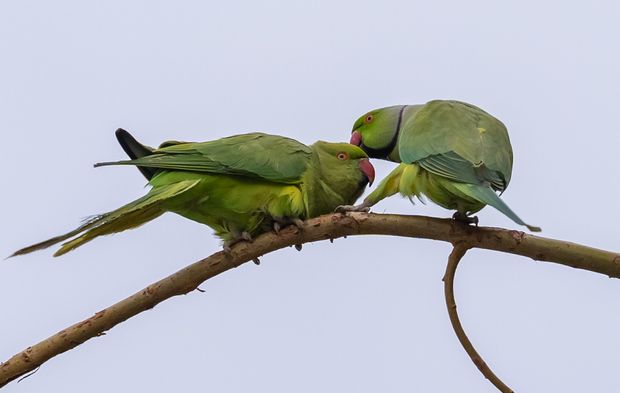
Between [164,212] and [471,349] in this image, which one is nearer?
[471,349]

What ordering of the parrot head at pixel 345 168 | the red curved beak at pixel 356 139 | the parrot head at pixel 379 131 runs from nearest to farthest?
the parrot head at pixel 345 168 → the parrot head at pixel 379 131 → the red curved beak at pixel 356 139

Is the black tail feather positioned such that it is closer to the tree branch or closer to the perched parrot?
the tree branch

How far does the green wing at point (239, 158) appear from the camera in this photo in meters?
4.55

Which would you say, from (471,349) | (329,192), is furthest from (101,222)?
(471,349)

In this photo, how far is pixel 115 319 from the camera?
12.3 feet

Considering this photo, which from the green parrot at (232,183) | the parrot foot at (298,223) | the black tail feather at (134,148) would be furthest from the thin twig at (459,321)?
the black tail feather at (134,148)

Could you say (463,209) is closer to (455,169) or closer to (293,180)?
(455,169)

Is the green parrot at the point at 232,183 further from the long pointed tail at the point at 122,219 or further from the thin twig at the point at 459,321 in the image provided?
the thin twig at the point at 459,321

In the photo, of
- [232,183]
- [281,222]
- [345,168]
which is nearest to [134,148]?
[232,183]

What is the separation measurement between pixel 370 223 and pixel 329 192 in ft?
3.97

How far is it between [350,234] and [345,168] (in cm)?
129

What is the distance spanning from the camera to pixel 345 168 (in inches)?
201

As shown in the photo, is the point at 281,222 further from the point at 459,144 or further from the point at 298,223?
the point at 459,144

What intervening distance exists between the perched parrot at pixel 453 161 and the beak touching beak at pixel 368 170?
2.12 ft
